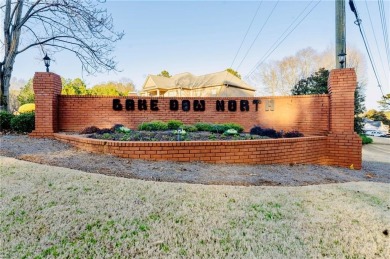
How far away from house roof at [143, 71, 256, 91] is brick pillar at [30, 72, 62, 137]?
20636mm

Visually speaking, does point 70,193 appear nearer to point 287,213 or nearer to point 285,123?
point 287,213

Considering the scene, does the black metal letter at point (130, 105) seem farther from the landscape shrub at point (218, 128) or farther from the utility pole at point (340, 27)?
the utility pole at point (340, 27)

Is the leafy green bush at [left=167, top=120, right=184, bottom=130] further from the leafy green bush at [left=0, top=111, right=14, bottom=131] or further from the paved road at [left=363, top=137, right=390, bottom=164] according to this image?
the paved road at [left=363, top=137, right=390, bottom=164]

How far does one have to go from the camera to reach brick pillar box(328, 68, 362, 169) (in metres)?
6.65

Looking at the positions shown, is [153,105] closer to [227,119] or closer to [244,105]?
[227,119]

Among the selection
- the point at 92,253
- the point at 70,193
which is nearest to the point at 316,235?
the point at 92,253

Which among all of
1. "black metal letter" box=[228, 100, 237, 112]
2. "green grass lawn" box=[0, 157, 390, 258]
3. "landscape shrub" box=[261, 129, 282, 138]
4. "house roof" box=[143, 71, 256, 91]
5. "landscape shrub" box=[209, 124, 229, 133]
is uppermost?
"house roof" box=[143, 71, 256, 91]

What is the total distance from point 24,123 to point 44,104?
1.29 meters

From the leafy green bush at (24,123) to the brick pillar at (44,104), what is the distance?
2.98ft

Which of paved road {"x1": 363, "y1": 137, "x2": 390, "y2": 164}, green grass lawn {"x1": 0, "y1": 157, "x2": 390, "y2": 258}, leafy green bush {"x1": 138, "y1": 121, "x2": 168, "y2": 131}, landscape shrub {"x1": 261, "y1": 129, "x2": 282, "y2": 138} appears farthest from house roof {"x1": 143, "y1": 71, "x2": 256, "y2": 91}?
green grass lawn {"x1": 0, "y1": 157, "x2": 390, "y2": 258}

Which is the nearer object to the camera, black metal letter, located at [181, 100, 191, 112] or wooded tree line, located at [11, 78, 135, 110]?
black metal letter, located at [181, 100, 191, 112]

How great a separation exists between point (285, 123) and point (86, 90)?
47.5ft

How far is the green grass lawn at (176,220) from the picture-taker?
7.16 ft

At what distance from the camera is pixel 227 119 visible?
31.2ft
